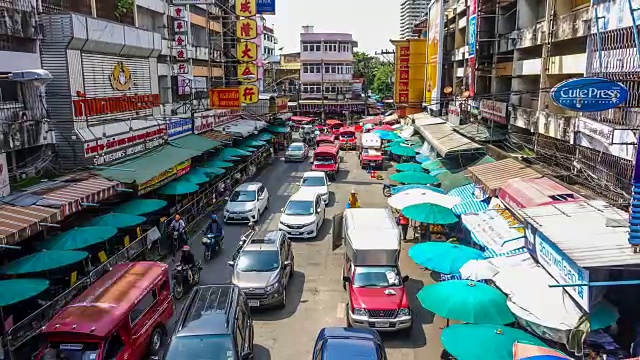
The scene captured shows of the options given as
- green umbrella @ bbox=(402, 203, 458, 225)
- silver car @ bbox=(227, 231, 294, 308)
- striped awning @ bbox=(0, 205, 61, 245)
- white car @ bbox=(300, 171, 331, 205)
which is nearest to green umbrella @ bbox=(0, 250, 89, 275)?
striped awning @ bbox=(0, 205, 61, 245)

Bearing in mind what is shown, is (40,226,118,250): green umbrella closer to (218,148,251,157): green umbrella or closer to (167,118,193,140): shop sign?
(167,118,193,140): shop sign

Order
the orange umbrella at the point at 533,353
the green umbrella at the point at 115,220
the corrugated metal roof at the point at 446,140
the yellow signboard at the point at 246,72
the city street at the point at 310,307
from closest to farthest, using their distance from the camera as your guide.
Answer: the orange umbrella at the point at 533,353 → the city street at the point at 310,307 → the green umbrella at the point at 115,220 → the corrugated metal roof at the point at 446,140 → the yellow signboard at the point at 246,72

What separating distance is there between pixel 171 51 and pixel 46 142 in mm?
15343

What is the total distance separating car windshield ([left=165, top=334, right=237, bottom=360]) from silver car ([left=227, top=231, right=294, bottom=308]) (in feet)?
13.4

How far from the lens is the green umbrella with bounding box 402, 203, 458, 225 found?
59.1 ft

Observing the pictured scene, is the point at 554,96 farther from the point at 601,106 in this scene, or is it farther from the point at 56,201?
the point at 56,201

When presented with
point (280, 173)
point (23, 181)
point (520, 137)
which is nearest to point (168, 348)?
point (23, 181)

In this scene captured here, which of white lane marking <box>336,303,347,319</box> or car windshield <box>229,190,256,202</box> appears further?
Result: car windshield <box>229,190,256,202</box>

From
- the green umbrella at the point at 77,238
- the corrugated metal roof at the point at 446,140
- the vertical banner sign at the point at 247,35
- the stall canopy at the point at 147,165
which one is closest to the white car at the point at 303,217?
the stall canopy at the point at 147,165

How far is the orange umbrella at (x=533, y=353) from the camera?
8.57 meters

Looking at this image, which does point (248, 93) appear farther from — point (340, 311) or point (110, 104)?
point (340, 311)

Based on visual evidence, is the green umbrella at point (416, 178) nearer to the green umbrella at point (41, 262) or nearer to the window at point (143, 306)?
the window at point (143, 306)

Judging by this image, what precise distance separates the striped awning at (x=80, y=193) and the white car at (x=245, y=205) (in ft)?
20.7

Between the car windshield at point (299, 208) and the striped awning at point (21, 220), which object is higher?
the striped awning at point (21, 220)
